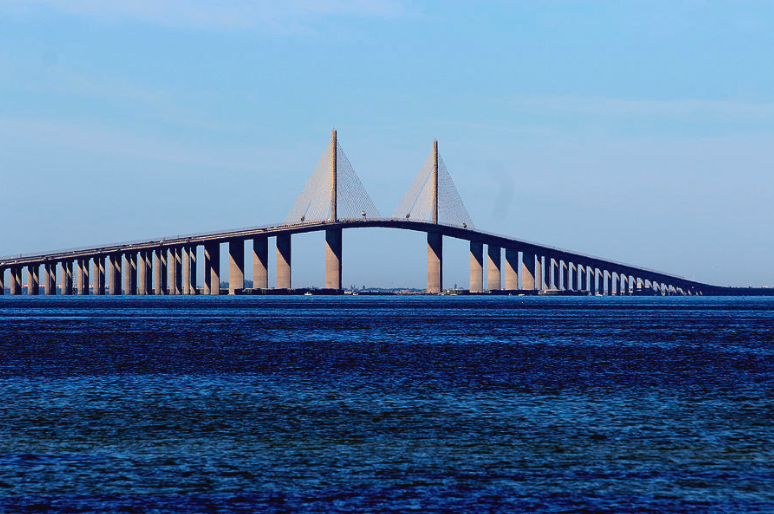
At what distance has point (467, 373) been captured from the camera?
3344cm

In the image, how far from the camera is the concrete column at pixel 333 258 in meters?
165

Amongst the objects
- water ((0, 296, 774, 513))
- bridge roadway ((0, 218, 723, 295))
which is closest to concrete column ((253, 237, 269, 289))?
bridge roadway ((0, 218, 723, 295))

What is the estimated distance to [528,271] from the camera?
196 meters

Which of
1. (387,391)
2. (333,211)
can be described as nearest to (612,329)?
(387,391)

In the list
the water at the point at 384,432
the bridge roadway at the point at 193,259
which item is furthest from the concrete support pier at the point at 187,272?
the water at the point at 384,432

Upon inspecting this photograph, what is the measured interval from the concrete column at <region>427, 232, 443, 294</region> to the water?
13615 cm

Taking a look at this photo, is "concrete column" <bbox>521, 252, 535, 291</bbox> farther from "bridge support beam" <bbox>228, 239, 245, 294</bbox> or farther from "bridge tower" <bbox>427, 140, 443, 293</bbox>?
"bridge support beam" <bbox>228, 239, 245, 294</bbox>

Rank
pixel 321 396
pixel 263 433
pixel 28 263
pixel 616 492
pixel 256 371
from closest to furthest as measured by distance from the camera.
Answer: pixel 616 492
pixel 263 433
pixel 321 396
pixel 256 371
pixel 28 263

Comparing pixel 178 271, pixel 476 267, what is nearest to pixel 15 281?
pixel 178 271

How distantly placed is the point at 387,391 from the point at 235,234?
13583 centimetres

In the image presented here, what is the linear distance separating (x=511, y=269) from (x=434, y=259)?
18498 millimetres

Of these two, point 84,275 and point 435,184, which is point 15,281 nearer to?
point 84,275

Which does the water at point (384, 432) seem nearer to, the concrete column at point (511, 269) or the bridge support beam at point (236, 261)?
the bridge support beam at point (236, 261)

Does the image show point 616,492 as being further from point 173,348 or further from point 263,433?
point 173,348
